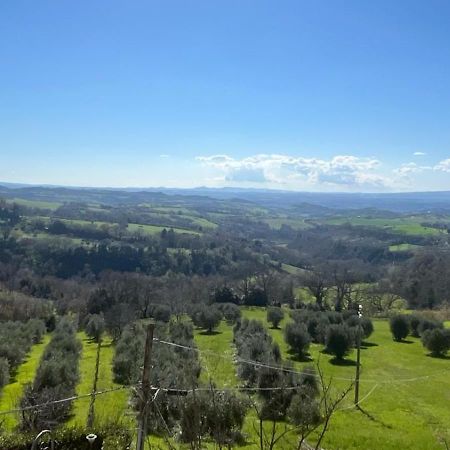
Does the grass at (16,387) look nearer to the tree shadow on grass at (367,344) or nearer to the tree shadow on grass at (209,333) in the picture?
the tree shadow on grass at (209,333)

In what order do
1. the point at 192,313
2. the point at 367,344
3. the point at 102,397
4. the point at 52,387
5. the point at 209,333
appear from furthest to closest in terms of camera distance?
the point at 192,313 → the point at 209,333 → the point at 367,344 → the point at 102,397 → the point at 52,387

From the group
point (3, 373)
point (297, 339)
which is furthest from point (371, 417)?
point (3, 373)

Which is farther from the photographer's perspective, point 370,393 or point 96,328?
point 96,328

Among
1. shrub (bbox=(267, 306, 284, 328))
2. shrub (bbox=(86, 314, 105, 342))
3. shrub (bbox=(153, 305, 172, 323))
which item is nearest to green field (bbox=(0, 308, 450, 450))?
shrub (bbox=(86, 314, 105, 342))

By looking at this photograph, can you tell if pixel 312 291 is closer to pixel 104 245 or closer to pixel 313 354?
pixel 313 354

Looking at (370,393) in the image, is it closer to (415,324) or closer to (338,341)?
(338,341)

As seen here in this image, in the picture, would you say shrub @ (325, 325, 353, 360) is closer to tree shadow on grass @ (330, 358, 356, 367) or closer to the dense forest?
the dense forest

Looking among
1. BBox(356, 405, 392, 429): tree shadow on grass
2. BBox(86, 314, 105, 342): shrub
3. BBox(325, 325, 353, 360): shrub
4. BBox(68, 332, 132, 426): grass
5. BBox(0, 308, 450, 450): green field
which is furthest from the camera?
BBox(86, 314, 105, 342): shrub
